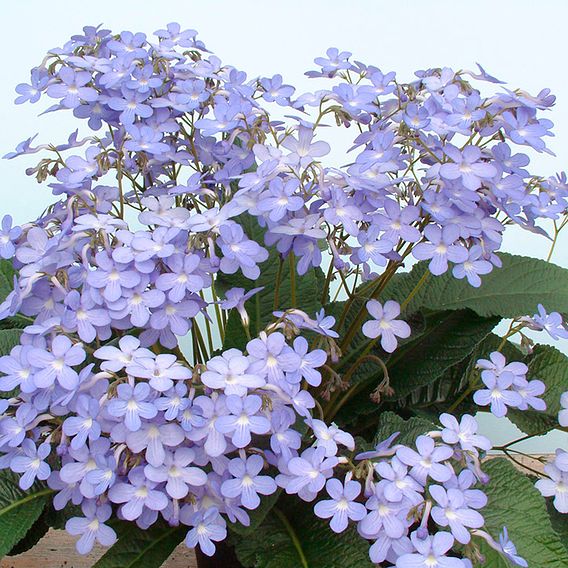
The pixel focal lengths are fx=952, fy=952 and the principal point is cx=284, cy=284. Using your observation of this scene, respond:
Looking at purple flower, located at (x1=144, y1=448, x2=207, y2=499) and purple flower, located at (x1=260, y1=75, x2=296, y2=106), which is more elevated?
purple flower, located at (x1=260, y1=75, x2=296, y2=106)

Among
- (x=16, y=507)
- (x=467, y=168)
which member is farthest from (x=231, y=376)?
(x=16, y=507)

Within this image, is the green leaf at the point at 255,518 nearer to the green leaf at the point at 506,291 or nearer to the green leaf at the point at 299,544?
the green leaf at the point at 299,544

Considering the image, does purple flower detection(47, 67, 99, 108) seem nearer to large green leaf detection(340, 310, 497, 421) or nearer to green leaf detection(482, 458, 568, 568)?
large green leaf detection(340, 310, 497, 421)

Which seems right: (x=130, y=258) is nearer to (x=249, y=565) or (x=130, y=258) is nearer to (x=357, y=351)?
→ (x=249, y=565)

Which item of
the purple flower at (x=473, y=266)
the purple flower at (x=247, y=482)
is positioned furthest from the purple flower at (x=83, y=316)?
the purple flower at (x=473, y=266)

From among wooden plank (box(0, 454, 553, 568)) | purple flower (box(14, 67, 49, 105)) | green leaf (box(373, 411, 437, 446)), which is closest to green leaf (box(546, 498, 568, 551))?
green leaf (box(373, 411, 437, 446))

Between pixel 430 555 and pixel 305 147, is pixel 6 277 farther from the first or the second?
pixel 430 555

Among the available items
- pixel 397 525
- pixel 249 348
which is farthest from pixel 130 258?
pixel 397 525
